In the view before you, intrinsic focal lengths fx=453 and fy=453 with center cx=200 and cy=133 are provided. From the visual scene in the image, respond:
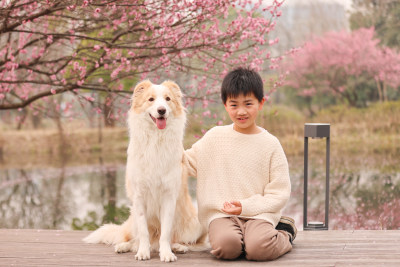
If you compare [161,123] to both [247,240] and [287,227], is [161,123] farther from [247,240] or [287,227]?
[287,227]

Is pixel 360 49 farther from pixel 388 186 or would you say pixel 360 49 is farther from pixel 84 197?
pixel 84 197

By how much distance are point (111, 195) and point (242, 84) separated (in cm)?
603

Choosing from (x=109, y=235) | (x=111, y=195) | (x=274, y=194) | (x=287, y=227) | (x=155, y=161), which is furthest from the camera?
(x=111, y=195)

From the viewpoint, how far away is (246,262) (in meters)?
2.39

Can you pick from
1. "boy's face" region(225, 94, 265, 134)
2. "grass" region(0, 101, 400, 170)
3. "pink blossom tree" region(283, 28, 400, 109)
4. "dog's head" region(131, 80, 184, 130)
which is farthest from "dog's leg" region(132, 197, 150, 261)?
"pink blossom tree" region(283, 28, 400, 109)

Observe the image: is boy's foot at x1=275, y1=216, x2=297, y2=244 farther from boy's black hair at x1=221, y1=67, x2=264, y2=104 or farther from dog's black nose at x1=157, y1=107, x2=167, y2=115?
dog's black nose at x1=157, y1=107, x2=167, y2=115

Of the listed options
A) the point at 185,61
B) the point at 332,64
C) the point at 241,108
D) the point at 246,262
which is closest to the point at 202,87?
the point at 185,61

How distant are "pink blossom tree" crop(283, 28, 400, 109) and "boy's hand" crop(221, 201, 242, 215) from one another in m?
10.6

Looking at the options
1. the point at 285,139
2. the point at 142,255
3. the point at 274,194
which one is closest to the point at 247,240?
the point at 274,194

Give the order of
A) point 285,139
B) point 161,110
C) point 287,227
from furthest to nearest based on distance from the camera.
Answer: point 285,139
point 287,227
point 161,110

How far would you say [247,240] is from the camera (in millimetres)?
2379

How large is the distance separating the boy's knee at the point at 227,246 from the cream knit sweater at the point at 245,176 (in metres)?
0.18

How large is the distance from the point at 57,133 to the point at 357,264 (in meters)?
10.6

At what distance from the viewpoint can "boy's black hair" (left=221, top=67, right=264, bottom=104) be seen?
2463 millimetres
